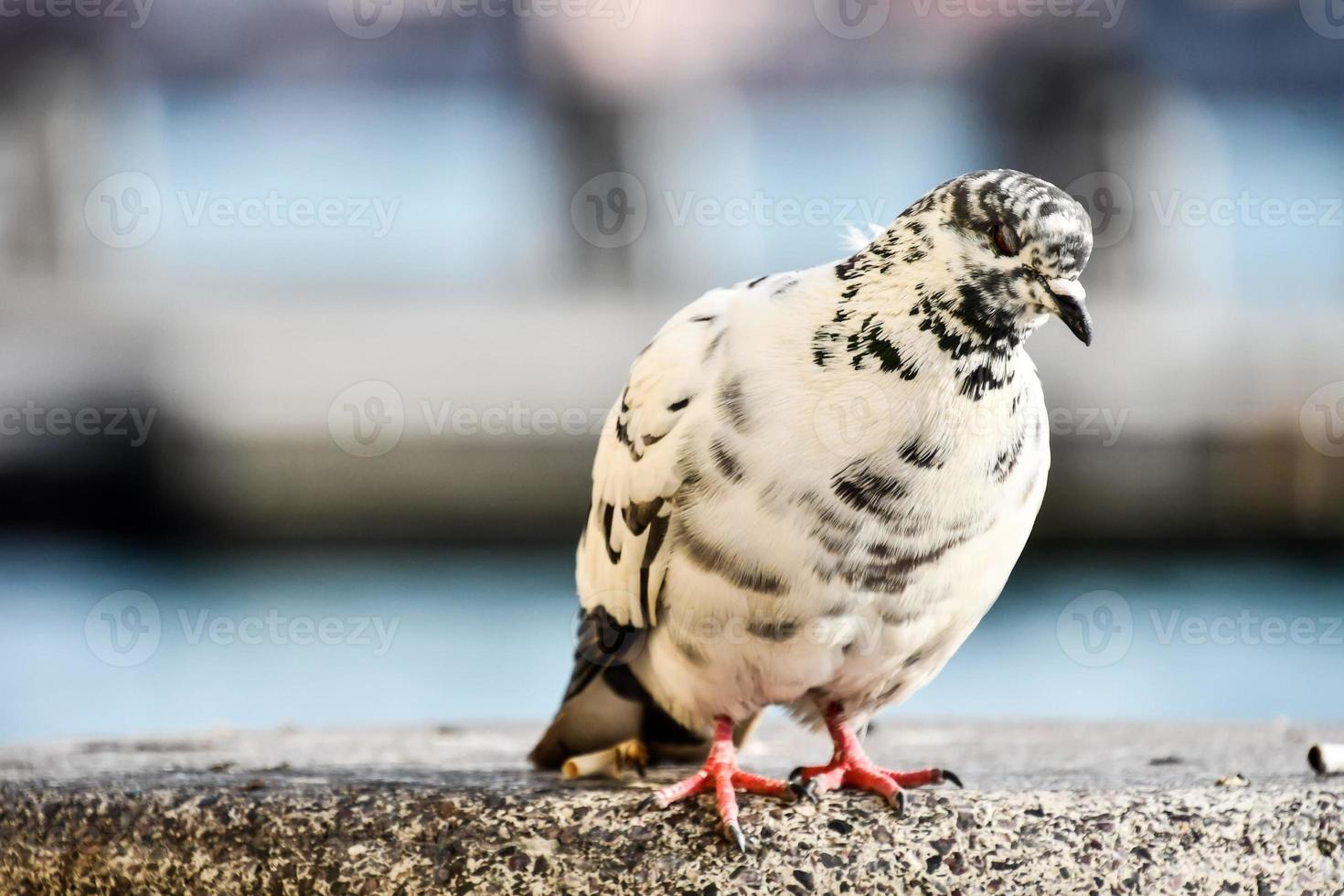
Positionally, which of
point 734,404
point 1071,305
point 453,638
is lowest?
point 453,638

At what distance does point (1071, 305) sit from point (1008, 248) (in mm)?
113

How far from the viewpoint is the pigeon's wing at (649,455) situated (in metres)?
2.25

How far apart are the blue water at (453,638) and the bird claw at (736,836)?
299 cm

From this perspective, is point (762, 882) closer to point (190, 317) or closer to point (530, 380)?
point (530, 380)

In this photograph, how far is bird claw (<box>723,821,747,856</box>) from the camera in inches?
79.0

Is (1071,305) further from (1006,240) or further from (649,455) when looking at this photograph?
(649,455)

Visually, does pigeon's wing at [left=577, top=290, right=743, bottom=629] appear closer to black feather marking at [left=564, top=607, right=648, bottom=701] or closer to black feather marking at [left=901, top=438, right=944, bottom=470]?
black feather marking at [left=564, top=607, right=648, bottom=701]

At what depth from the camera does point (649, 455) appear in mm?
2295

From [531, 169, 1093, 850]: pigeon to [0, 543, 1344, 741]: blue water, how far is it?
2779mm

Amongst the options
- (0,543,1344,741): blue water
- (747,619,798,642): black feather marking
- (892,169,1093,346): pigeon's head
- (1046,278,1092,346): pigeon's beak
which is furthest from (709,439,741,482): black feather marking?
(0,543,1344,741): blue water

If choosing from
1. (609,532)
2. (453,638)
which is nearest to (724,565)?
(609,532)

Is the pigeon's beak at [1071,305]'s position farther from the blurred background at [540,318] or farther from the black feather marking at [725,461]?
the blurred background at [540,318]

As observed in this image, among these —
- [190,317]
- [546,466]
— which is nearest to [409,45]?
[190,317]

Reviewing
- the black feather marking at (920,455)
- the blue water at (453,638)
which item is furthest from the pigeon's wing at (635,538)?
the blue water at (453,638)
